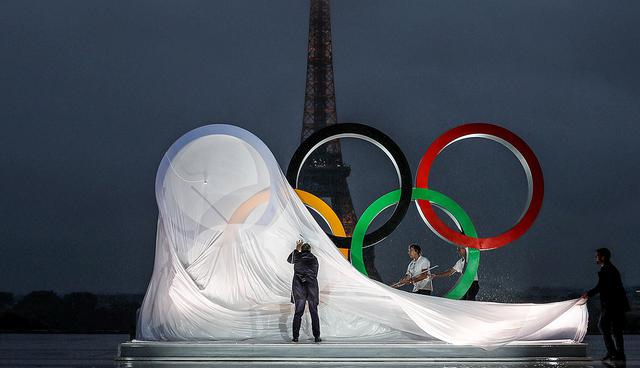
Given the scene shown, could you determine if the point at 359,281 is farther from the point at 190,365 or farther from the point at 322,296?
the point at 190,365

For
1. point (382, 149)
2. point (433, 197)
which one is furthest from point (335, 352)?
point (382, 149)

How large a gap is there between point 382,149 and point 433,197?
4.31 ft

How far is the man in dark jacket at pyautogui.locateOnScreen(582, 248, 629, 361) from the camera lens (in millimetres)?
13461

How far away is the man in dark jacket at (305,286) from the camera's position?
13.9 m

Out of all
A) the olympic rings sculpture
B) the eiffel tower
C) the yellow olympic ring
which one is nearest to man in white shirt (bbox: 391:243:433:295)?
the olympic rings sculpture

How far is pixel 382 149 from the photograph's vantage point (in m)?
16.8

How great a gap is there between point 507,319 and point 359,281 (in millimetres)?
2428

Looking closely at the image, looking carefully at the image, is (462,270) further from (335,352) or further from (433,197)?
(335,352)

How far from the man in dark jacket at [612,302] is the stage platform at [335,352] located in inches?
20.3

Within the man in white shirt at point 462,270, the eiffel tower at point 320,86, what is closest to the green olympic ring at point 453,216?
the man in white shirt at point 462,270

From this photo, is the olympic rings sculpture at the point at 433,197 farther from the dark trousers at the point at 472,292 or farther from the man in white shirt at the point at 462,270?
the dark trousers at the point at 472,292

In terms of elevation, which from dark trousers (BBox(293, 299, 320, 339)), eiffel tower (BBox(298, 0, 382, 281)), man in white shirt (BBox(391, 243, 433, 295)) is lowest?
dark trousers (BBox(293, 299, 320, 339))

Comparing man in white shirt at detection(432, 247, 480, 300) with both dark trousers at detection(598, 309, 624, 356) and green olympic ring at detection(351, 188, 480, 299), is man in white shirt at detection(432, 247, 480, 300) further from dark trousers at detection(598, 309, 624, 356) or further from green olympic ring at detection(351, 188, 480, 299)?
dark trousers at detection(598, 309, 624, 356)

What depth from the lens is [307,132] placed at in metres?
38.4
